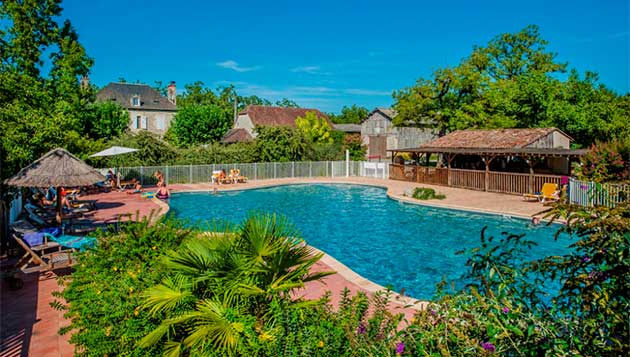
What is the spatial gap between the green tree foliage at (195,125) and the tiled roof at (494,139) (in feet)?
80.6

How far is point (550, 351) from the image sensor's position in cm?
248

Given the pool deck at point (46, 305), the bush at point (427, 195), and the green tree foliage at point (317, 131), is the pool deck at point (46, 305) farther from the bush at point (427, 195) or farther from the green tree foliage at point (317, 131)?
the green tree foliage at point (317, 131)

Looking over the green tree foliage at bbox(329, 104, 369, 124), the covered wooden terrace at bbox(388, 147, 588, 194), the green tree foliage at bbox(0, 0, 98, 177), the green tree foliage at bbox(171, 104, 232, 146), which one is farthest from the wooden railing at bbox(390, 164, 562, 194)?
the green tree foliage at bbox(329, 104, 369, 124)

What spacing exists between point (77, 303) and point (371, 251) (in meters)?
8.82

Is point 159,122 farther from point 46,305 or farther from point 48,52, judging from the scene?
point 46,305

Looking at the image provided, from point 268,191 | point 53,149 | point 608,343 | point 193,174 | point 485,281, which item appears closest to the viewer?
point 608,343

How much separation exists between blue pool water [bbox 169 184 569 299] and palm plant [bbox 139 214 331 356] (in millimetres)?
3377

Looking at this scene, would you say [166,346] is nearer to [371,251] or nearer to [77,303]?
[77,303]

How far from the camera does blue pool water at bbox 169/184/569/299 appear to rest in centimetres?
1094

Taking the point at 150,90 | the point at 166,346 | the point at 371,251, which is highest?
the point at 150,90

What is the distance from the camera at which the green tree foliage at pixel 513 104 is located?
97.3ft

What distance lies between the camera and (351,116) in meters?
78.8

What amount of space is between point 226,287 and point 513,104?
106ft

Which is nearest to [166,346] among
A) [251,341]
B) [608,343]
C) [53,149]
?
[251,341]
